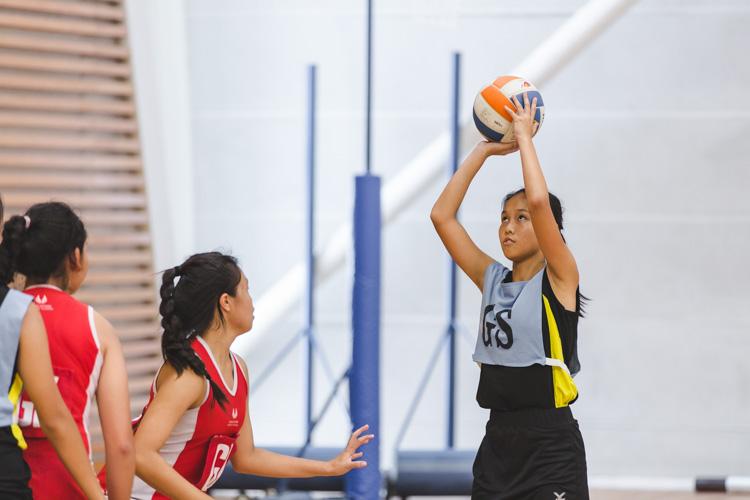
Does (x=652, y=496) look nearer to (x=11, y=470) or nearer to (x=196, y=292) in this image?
(x=196, y=292)

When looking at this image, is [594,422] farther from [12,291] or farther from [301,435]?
[12,291]

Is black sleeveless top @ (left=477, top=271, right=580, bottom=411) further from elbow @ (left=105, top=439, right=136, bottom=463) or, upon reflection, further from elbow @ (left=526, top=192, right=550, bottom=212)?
elbow @ (left=105, top=439, right=136, bottom=463)

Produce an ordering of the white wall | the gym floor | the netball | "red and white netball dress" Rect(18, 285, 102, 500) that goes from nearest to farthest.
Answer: "red and white netball dress" Rect(18, 285, 102, 500) < the netball < the gym floor < the white wall

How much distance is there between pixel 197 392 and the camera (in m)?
1.79

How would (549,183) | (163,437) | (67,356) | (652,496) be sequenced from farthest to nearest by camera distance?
(549,183) → (652,496) → (67,356) → (163,437)

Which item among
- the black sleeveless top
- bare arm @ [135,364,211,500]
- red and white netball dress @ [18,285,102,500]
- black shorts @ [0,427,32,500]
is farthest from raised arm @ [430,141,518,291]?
black shorts @ [0,427,32,500]

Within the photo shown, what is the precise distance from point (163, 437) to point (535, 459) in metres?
0.85

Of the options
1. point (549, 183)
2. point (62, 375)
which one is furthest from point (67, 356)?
point (549, 183)

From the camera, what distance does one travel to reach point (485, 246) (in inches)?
199

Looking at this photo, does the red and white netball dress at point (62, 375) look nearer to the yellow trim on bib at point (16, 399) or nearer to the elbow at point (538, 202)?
the yellow trim on bib at point (16, 399)

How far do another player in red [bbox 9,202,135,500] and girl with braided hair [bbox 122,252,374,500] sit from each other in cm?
7

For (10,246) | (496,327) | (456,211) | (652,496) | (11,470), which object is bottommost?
(652,496)

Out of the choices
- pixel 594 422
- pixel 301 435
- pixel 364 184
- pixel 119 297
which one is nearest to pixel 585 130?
pixel 594 422

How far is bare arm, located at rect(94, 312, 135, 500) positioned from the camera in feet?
5.80
